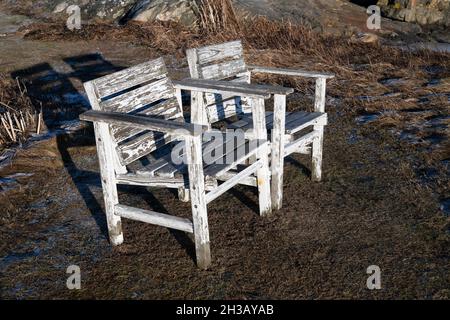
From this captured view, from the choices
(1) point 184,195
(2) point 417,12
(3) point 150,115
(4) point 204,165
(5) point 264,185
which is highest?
(3) point 150,115

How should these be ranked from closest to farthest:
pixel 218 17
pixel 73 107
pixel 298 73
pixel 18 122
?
pixel 298 73, pixel 18 122, pixel 73 107, pixel 218 17

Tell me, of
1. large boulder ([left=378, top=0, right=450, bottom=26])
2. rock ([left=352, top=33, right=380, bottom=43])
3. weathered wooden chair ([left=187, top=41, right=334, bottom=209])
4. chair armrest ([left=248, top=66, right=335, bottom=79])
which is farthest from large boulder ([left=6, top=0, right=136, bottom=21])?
chair armrest ([left=248, top=66, right=335, bottom=79])

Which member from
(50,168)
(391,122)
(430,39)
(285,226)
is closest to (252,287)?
(285,226)

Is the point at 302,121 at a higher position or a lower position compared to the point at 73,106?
higher

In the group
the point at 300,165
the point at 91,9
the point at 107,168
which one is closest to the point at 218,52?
the point at 300,165

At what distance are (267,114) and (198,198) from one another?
163 centimetres

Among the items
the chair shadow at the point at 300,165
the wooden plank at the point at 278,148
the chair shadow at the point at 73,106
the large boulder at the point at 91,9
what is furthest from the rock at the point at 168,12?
the wooden plank at the point at 278,148

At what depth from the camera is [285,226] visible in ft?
12.9

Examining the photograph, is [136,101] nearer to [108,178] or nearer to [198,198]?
[108,178]

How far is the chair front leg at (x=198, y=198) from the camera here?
10.1 feet

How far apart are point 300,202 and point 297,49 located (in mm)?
5089

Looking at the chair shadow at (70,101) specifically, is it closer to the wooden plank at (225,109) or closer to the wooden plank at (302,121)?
the wooden plank at (225,109)

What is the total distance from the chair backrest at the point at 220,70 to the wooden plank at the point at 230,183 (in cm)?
79

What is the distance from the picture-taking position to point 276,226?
395 cm
